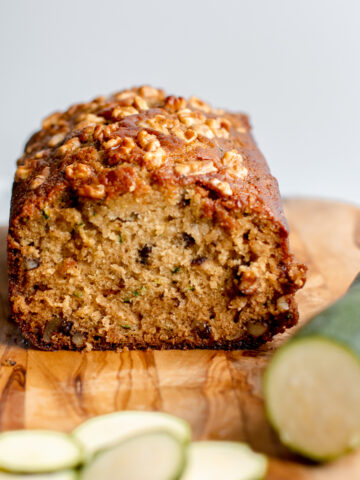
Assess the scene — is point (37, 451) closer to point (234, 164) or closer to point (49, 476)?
point (49, 476)

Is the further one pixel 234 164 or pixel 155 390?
pixel 234 164

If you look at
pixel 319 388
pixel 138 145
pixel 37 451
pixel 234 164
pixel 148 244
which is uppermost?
pixel 138 145

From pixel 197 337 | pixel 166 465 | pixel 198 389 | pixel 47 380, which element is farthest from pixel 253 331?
pixel 166 465

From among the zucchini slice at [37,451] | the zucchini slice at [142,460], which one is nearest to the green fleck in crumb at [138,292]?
the zucchini slice at [37,451]

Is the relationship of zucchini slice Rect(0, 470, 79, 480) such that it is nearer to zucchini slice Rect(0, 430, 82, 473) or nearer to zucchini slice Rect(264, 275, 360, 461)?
zucchini slice Rect(0, 430, 82, 473)

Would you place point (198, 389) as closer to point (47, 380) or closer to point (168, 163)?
point (47, 380)

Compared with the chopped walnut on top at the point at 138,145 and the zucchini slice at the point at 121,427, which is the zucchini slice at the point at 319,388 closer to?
the zucchini slice at the point at 121,427

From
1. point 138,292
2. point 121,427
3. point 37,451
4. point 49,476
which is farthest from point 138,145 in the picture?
point 49,476
